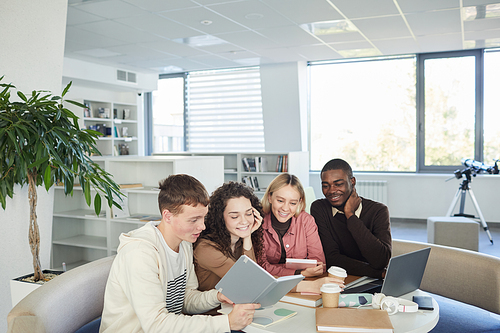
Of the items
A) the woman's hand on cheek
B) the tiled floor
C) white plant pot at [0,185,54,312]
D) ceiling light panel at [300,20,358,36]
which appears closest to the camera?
the woman's hand on cheek

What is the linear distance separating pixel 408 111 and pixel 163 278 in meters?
6.75

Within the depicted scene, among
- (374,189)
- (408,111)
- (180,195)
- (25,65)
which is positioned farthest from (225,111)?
(180,195)

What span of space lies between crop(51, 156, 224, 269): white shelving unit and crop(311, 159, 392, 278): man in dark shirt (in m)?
1.83

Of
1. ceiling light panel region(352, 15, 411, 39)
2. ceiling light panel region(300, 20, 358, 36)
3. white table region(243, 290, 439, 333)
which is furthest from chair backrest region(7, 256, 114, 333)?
ceiling light panel region(352, 15, 411, 39)

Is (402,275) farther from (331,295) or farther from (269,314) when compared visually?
(269,314)

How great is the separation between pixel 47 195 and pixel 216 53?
421 centimetres

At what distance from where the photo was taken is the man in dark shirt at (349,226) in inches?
93.1

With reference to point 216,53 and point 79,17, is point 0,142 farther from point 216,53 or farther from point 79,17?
point 216,53

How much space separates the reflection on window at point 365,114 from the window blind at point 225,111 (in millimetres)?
1138

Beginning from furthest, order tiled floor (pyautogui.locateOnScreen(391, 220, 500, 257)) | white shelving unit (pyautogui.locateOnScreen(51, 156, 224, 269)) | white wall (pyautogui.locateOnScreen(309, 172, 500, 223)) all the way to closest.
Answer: white wall (pyautogui.locateOnScreen(309, 172, 500, 223)) < tiled floor (pyautogui.locateOnScreen(391, 220, 500, 257)) < white shelving unit (pyautogui.locateOnScreen(51, 156, 224, 269))

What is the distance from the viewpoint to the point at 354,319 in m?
1.57

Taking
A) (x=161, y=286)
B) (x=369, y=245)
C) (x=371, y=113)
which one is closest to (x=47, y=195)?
(x=161, y=286)

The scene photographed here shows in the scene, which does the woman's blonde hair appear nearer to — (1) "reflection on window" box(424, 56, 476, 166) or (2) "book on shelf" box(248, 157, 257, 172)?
(2) "book on shelf" box(248, 157, 257, 172)

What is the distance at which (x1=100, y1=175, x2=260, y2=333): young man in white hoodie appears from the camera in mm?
1527
